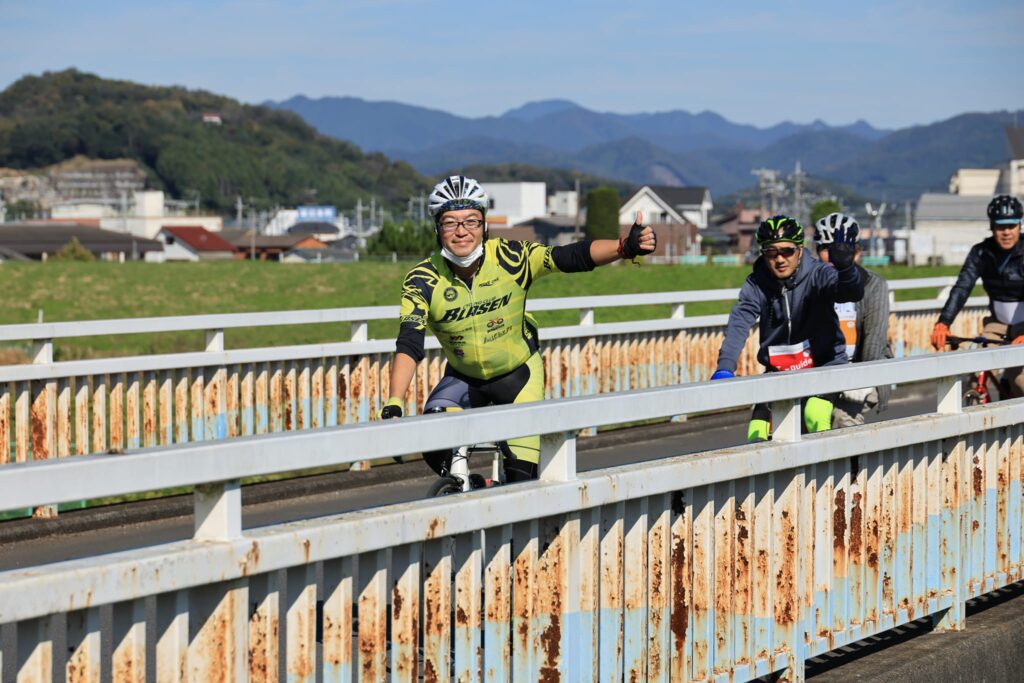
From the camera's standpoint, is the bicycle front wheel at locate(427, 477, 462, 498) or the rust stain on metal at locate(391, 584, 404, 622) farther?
the bicycle front wheel at locate(427, 477, 462, 498)

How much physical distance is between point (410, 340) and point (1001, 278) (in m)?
6.36

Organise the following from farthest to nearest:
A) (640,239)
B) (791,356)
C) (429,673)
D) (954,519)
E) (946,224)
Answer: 1. (946,224)
2. (791,356)
3. (954,519)
4. (640,239)
5. (429,673)

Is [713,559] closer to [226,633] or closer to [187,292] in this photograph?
[226,633]

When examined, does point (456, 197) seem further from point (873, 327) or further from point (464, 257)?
point (873, 327)

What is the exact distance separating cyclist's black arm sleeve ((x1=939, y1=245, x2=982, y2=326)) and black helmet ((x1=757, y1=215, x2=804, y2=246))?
392 centimetres

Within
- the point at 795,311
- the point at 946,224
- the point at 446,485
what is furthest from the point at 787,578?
the point at 946,224

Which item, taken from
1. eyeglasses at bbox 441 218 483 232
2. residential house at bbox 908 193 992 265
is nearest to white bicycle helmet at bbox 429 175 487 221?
eyeglasses at bbox 441 218 483 232

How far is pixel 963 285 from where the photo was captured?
1273 cm

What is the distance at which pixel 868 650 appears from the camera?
23.2 feet

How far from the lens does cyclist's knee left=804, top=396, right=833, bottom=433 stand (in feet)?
29.3

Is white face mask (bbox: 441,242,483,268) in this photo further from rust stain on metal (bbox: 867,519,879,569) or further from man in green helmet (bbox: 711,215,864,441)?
rust stain on metal (bbox: 867,519,879,569)

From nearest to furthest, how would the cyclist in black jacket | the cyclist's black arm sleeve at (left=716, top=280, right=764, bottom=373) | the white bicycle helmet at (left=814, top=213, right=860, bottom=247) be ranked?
1. the cyclist's black arm sleeve at (left=716, top=280, right=764, bottom=373)
2. the white bicycle helmet at (left=814, top=213, right=860, bottom=247)
3. the cyclist in black jacket

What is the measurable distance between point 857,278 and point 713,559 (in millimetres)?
2945

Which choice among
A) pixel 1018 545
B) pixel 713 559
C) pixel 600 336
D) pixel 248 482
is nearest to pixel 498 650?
pixel 713 559
